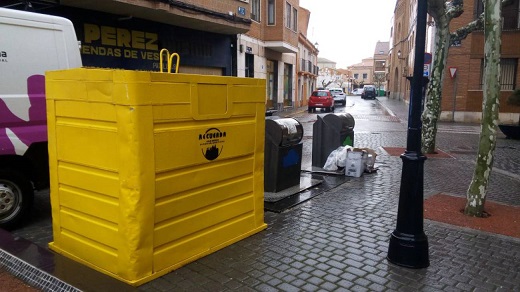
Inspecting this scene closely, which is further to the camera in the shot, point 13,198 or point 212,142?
point 13,198

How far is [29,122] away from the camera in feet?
16.7

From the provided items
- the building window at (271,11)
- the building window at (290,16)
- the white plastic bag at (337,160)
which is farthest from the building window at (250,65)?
the white plastic bag at (337,160)

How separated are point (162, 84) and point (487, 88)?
4119 mm

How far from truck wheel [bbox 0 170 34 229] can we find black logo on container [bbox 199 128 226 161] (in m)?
2.60

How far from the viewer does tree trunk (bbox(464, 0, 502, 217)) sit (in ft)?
17.2

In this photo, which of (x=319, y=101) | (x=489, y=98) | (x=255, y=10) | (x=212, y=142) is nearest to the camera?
(x=212, y=142)

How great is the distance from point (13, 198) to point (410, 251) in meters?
4.48

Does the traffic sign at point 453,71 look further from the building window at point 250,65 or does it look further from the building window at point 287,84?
the building window at point 287,84

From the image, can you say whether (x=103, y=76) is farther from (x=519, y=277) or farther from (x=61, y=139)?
(x=519, y=277)

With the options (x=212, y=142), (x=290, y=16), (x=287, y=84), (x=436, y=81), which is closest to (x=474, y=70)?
(x=290, y=16)

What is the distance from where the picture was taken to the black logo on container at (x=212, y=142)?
3.95 m

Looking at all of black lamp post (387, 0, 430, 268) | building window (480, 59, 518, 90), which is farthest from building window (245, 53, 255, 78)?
black lamp post (387, 0, 430, 268)

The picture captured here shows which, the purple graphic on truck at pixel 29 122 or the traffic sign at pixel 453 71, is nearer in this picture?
the purple graphic on truck at pixel 29 122

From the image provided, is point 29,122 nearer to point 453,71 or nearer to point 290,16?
point 453,71
